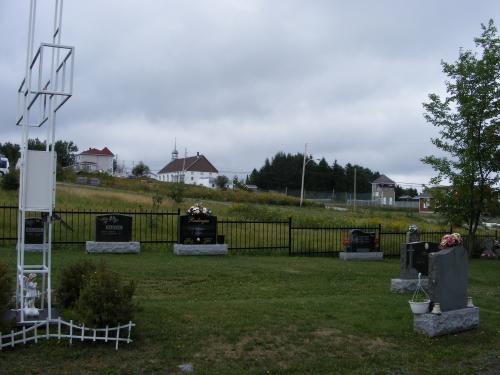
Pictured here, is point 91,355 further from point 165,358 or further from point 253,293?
point 253,293

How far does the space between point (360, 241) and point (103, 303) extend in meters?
14.1

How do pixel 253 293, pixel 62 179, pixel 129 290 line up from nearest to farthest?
1. pixel 129 290
2. pixel 253 293
3. pixel 62 179

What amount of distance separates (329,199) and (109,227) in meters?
61.3

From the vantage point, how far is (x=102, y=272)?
21.6 ft

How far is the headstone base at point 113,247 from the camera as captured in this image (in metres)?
16.1

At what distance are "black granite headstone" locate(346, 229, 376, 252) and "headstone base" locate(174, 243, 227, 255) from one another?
15.1ft

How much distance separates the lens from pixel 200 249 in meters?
17.2

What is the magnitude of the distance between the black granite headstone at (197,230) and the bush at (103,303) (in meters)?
10.8

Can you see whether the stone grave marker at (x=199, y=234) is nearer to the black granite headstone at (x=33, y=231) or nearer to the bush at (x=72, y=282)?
the black granite headstone at (x=33, y=231)

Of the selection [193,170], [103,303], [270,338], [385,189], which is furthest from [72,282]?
[193,170]

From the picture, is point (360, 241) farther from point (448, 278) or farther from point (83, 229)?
point (448, 278)

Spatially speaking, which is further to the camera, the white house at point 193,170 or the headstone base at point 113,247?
the white house at point 193,170

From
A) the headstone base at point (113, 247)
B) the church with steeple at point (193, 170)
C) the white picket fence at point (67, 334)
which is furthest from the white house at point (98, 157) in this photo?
the white picket fence at point (67, 334)

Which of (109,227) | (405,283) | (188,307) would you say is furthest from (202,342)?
(109,227)
